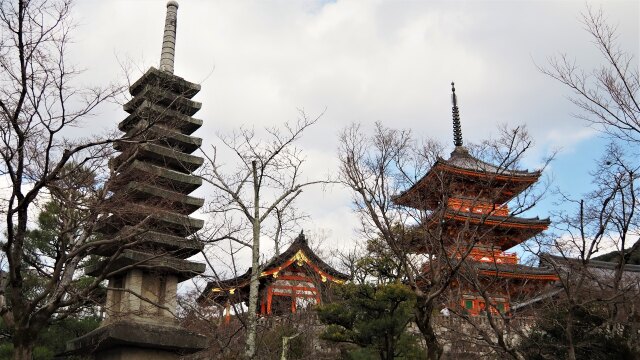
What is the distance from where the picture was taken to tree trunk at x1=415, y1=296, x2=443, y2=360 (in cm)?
1036

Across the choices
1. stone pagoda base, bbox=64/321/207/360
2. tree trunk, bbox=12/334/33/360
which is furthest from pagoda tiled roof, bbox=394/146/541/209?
tree trunk, bbox=12/334/33/360

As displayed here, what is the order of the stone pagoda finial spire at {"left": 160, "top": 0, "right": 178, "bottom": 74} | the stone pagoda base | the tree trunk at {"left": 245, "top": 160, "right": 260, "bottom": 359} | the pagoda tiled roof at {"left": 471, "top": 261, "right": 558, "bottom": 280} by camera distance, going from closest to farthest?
1. the tree trunk at {"left": 245, "top": 160, "right": 260, "bottom": 359}
2. the stone pagoda base
3. the stone pagoda finial spire at {"left": 160, "top": 0, "right": 178, "bottom": 74}
4. the pagoda tiled roof at {"left": 471, "top": 261, "right": 558, "bottom": 280}

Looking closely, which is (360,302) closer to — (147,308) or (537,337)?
(147,308)

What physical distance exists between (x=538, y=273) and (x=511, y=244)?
2891mm

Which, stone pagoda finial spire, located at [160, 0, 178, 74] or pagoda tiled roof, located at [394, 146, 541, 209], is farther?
stone pagoda finial spire, located at [160, 0, 178, 74]

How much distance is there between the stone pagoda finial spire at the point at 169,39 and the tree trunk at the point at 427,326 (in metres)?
8.61

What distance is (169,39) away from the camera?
48.3 feet

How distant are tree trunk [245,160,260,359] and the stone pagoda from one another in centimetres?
143

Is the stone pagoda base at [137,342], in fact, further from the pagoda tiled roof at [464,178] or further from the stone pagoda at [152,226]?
the pagoda tiled roof at [464,178]

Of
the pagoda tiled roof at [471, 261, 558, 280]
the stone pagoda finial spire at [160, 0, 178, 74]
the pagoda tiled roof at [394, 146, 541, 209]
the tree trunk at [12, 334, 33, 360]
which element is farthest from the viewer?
the pagoda tiled roof at [471, 261, 558, 280]

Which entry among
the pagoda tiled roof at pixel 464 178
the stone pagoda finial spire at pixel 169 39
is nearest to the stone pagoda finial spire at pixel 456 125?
the pagoda tiled roof at pixel 464 178

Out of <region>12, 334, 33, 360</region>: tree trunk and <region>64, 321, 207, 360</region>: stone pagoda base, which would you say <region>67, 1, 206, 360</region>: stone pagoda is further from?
<region>12, 334, 33, 360</region>: tree trunk

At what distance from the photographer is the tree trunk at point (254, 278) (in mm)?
9578

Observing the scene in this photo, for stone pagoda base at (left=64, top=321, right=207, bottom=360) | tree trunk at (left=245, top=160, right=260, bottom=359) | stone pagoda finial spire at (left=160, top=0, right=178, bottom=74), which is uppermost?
stone pagoda finial spire at (left=160, top=0, right=178, bottom=74)
